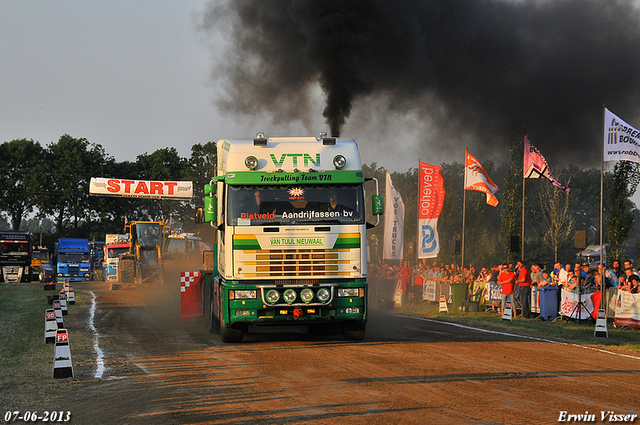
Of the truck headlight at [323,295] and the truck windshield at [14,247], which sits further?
the truck windshield at [14,247]

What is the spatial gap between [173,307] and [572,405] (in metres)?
17.2

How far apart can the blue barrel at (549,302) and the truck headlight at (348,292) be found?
8876mm

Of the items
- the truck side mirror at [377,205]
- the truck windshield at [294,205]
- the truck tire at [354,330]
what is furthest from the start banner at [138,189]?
the truck side mirror at [377,205]

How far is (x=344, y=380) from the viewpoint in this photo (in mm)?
8711

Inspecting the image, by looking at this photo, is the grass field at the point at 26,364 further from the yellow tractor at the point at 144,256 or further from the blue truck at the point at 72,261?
the blue truck at the point at 72,261

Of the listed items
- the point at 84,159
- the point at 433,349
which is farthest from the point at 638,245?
the point at 433,349

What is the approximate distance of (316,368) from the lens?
9727 mm

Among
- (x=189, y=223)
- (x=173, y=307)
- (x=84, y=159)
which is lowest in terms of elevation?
(x=173, y=307)

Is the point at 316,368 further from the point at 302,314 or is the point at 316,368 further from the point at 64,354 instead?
the point at 64,354

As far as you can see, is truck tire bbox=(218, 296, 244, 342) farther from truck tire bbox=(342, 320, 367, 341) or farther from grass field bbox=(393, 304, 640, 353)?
grass field bbox=(393, 304, 640, 353)

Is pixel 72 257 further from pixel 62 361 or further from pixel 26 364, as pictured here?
pixel 62 361

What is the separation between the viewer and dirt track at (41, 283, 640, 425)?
6906 millimetres

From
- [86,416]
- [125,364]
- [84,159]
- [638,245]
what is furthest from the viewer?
[638,245]

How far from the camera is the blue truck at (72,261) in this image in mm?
49906
